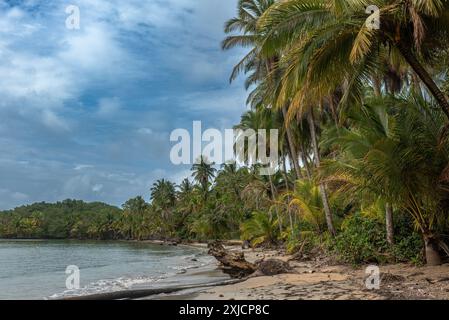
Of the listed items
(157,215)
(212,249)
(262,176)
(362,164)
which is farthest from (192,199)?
(362,164)

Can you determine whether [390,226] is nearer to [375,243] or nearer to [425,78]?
[375,243]

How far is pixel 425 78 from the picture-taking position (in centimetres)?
895

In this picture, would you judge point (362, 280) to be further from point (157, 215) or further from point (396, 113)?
point (157, 215)

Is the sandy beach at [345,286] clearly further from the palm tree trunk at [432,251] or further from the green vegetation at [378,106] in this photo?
the green vegetation at [378,106]

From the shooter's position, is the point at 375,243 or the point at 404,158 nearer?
the point at 404,158

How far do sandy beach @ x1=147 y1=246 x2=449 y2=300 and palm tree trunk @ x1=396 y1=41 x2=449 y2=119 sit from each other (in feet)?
12.7

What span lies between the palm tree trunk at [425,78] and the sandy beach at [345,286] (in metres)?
3.87

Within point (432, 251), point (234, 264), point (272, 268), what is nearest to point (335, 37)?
point (432, 251)

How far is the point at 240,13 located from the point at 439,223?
53.8 feet

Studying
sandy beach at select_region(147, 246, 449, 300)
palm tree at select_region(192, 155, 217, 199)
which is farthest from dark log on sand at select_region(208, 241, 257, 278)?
palm tree at select_region(192, 155, 217, 199)

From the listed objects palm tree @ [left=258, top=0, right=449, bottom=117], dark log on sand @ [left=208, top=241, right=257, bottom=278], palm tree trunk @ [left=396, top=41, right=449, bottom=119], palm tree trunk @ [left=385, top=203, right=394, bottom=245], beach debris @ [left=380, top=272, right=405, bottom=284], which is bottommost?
dark log on sand @ [left=208, top=241, right=257, bottom=278]

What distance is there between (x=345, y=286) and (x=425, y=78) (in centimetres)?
529

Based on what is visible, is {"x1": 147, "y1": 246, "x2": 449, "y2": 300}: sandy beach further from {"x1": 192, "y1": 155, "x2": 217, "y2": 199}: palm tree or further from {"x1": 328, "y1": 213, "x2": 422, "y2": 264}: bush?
{"x1": 192, "y1": 155, "x2": 217, "y2": 199}: palm tree

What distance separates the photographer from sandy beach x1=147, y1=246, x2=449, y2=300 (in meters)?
8.67
